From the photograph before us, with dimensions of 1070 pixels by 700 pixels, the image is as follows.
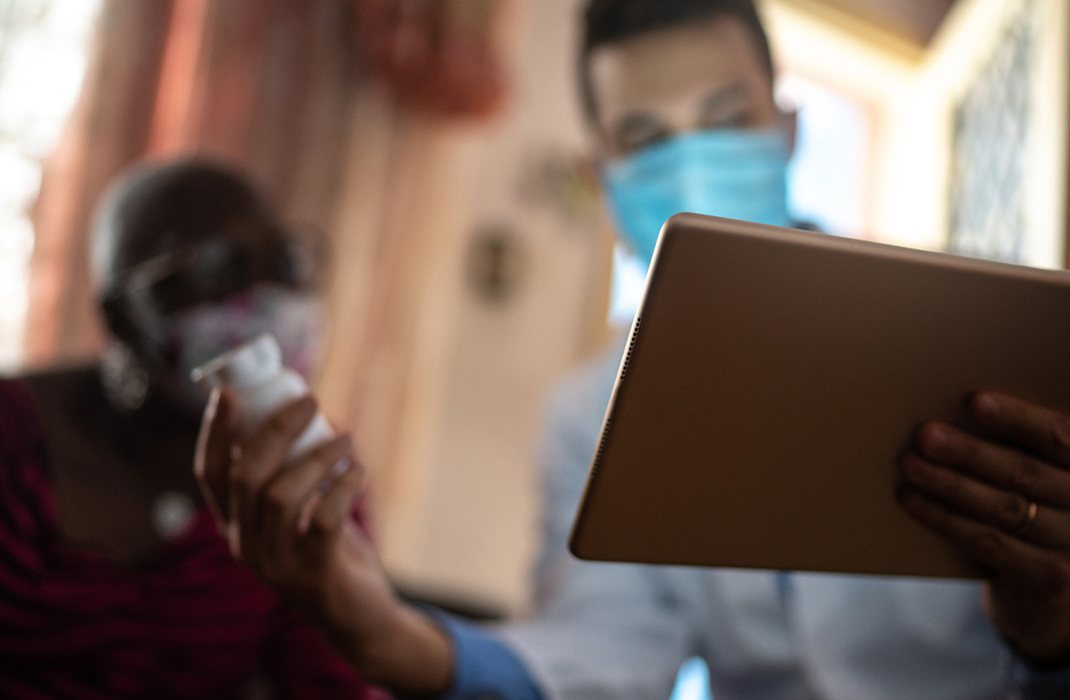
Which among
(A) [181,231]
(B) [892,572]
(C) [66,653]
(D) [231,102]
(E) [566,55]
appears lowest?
(C) [66,653]

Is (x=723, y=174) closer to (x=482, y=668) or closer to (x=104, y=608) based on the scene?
(x=482, y=668)

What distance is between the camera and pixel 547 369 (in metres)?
2.29

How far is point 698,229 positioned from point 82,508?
2.50 feet

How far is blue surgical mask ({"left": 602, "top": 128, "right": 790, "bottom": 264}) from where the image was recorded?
3.32 feet

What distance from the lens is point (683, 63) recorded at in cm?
105

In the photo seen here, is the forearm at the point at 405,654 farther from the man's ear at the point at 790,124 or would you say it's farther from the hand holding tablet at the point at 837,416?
the man's ear at the point at 790,124

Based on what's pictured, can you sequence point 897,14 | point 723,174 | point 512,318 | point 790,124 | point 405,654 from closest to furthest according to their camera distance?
point 405,654 → point 723,174 → point 790,124 → point 512,318 → point 897,14

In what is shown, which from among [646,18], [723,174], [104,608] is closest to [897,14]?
[646,18]

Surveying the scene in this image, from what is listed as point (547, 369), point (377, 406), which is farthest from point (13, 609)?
point (547, 369)

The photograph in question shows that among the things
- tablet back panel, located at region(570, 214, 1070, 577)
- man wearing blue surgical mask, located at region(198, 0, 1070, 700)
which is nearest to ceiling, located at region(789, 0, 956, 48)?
man wearing blue surgical mask, located at region(198, 0, 1070, 700)

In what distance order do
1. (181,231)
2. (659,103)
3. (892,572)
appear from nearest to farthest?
(892,572) → (181,231) → (659,103)

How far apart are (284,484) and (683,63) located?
2.62ft

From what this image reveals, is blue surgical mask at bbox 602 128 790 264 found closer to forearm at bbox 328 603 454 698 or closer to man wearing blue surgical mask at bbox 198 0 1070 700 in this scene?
man wearing blue surgical mask at bbox 198 0 1070 700

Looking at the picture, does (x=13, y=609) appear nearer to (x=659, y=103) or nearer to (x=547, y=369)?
(x=659, y=103)
